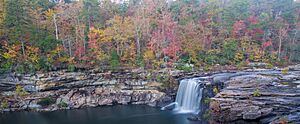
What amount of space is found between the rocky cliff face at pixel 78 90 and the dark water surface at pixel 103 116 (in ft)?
3.49

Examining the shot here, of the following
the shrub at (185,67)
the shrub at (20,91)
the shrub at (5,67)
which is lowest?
the shrub at (20,91)

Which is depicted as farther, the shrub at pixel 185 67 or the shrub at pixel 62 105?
the shrub at pixel 185 67

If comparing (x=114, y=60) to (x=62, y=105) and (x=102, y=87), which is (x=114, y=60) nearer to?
(x=102, y=87)

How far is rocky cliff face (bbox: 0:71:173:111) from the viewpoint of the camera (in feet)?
82.9

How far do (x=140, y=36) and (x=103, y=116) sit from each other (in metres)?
12.2

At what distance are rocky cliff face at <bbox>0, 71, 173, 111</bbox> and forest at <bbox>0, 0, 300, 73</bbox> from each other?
1078 mm

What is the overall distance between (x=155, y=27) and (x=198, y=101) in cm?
1426

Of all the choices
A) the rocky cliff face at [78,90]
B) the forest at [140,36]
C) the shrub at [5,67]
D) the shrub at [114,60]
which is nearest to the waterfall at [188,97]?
the rocky cliff face at [78,90]

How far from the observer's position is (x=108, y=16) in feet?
120

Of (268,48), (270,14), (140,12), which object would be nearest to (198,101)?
(140,12)

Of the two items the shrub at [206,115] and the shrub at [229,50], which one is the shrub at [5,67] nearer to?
the shrub at [206,115]

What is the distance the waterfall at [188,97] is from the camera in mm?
22516

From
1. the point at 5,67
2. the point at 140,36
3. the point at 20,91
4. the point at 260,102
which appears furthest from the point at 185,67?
the point at 5,67

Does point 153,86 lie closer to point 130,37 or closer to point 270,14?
point 130,37
